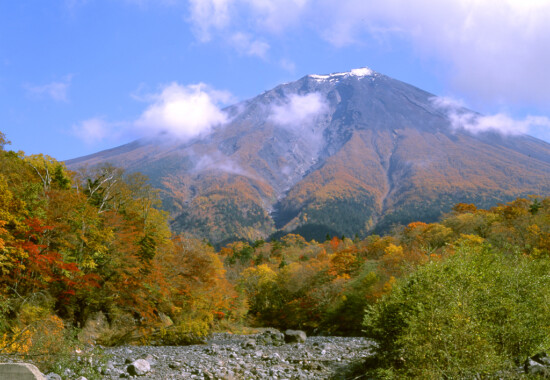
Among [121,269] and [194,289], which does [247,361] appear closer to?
[121,269]

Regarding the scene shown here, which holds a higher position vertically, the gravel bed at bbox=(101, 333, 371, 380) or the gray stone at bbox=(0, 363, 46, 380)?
the gray stone at bbox=(0, 363, 46, 380)

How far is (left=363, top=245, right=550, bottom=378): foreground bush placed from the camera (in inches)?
467

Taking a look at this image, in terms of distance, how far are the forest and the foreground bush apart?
0.06 meters

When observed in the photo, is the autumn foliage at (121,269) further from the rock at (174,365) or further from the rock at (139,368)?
the rock at (174,365)

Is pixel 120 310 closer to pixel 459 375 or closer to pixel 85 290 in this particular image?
pixel 85 290

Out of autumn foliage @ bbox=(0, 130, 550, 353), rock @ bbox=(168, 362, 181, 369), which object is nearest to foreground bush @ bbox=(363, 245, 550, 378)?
autumn foliage @ bbox=(0, 130, 550, 353)

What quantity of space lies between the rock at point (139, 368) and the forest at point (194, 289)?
10.6ft

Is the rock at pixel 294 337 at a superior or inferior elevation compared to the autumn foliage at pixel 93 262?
inferior

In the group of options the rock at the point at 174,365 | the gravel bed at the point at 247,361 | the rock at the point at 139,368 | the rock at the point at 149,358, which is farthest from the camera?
the rock at the point at 149,358

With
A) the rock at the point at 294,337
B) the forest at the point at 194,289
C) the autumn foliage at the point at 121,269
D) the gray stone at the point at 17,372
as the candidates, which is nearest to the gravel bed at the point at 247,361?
the forest at the point at 194,289

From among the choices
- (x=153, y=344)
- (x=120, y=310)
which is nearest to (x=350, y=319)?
(x=153, y=344)

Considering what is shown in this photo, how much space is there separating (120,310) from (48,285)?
6509 mm

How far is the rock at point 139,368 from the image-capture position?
18.9m

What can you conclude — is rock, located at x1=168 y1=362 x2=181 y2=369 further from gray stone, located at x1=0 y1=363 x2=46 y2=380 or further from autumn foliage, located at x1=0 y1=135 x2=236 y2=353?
gray stone, located at x1=0 y1=363 x2=46 y2=380
